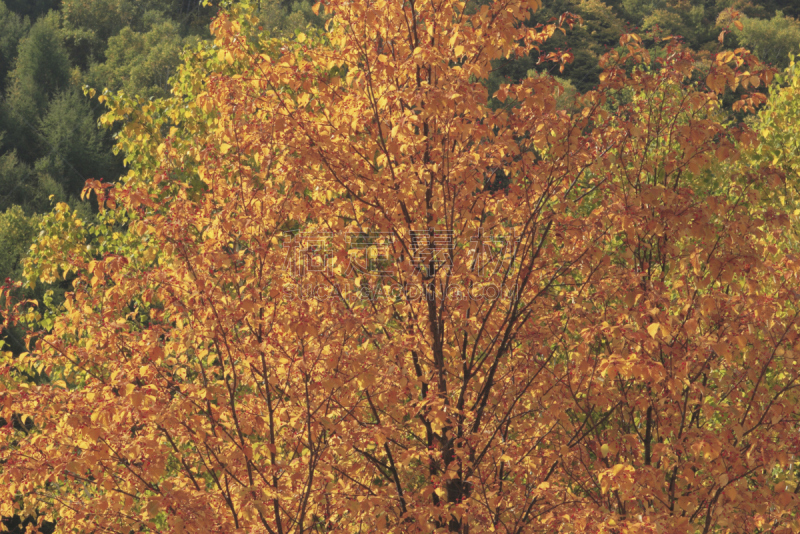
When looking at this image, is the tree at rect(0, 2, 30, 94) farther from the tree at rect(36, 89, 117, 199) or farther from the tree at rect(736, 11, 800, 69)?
the tree at rect(736, 11, 800, 69)

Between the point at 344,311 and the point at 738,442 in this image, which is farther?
the point at 738,442

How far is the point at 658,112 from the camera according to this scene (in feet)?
16.4

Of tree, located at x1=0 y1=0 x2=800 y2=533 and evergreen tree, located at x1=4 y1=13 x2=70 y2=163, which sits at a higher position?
evergreen tree, located at x1=4 y1=13 x2=70 y2=163

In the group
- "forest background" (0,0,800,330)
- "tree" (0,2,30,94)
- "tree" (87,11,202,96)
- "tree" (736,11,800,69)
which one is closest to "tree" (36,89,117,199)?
"forest background" (0,0,800,330)

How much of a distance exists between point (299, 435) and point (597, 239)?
7.75 ft

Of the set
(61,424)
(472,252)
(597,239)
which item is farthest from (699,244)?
(61,424)

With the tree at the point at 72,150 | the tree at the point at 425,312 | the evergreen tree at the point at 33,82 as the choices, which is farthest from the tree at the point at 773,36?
the tree at the point at 425,312

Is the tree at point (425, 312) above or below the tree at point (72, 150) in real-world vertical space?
below

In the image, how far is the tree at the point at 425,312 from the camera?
407cm

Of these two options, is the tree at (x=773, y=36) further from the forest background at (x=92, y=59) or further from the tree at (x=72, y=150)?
the tree at (x=72, y=150)

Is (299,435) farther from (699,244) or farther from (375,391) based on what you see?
(699,244)

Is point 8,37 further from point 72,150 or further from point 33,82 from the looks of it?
point 72,150

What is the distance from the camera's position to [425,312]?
5.04 metres

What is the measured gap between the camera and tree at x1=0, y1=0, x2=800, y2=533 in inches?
160
